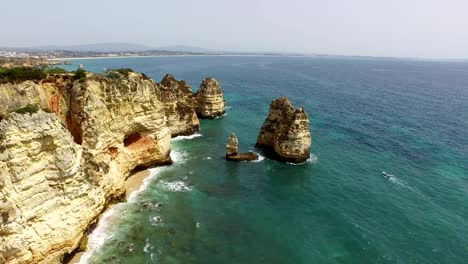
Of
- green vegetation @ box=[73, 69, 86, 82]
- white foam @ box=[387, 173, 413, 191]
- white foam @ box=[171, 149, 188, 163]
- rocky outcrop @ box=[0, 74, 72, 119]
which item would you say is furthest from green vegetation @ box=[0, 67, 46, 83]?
white foam @ box=[387, 173, 413, 191]

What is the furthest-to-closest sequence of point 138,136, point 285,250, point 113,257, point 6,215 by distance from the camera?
point 138,136 < point 285,250 < point 113,257 < point 6,215

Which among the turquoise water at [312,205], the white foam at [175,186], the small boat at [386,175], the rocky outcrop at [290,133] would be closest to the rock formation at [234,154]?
the turquoise water at [312,205]

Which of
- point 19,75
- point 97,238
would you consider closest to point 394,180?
point 97,238

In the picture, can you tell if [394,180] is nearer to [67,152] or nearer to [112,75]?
[112,75]

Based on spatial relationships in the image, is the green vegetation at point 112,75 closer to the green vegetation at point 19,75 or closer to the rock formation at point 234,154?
the green vegetation at point 19,75

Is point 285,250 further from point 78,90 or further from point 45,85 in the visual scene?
point 45,85

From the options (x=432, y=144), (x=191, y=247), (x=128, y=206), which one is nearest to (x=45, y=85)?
(x=128, y=206)
